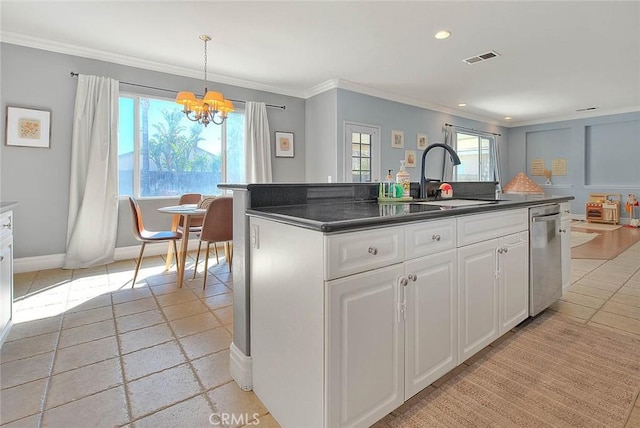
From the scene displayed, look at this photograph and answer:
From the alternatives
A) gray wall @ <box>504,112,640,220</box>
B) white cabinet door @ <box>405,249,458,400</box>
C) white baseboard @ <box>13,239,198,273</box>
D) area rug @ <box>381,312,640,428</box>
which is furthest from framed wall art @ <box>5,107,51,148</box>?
gray wall @ <box>504,112,640,220</box>

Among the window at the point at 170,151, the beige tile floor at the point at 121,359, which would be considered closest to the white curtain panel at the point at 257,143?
the window at the point at 170,151

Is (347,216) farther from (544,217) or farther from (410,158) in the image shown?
(410,158)

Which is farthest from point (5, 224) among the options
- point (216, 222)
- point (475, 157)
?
point (475, 157)

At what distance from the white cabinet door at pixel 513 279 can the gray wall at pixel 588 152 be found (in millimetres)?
7386

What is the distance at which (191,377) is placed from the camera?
163cm

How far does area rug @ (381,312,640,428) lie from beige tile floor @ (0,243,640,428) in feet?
0.47

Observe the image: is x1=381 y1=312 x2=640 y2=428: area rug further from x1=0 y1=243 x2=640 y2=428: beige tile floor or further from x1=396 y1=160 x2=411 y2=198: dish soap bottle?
x1=396 y1=160 x2=411 y2=198: dish soap bottle

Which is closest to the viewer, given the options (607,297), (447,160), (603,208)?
(607,297)

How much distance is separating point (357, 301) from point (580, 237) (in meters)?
6.04

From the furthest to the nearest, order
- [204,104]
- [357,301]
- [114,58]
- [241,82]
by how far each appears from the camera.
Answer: [241,82] < [114,58] < [204,104] < [357,301]

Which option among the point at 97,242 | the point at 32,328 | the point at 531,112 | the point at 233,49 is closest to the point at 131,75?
the point at 233,49

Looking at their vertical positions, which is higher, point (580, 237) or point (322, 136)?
point (322, 136)

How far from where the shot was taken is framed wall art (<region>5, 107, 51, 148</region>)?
342 centimetres

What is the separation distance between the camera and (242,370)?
60.4 inches
